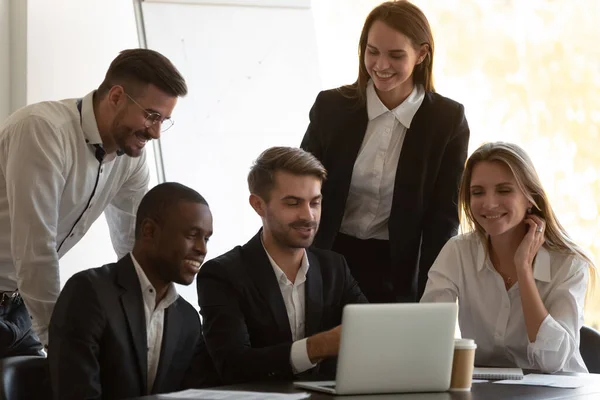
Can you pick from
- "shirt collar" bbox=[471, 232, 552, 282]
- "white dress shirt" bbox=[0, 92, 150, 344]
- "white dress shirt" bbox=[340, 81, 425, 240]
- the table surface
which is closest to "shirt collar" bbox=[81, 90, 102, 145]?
"white dress shirt" bbox=[0, 92, 150, 344]

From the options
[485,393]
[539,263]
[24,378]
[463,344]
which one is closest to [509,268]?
[539,263]

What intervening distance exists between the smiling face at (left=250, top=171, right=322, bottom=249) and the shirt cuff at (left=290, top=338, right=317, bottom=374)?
1.33 feet

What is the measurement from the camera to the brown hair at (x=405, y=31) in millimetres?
3061

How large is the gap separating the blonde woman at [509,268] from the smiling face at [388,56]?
35cm

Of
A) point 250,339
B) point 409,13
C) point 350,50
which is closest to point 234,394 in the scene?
point 250,339

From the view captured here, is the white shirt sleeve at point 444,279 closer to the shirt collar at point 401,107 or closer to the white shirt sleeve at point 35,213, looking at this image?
the shirt collar at point 401,107

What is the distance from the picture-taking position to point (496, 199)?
2951 mm

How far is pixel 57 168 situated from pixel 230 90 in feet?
6.08

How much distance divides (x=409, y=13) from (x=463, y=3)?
7.43 feet

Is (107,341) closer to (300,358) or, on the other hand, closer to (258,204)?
(300,358)

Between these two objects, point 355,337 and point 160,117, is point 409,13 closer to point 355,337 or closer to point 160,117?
point 160,117

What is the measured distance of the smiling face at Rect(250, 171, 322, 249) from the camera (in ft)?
9.02

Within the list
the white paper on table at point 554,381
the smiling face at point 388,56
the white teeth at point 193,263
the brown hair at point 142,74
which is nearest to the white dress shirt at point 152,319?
the white teeth at point 193,263

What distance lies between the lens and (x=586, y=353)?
2.92 metres
